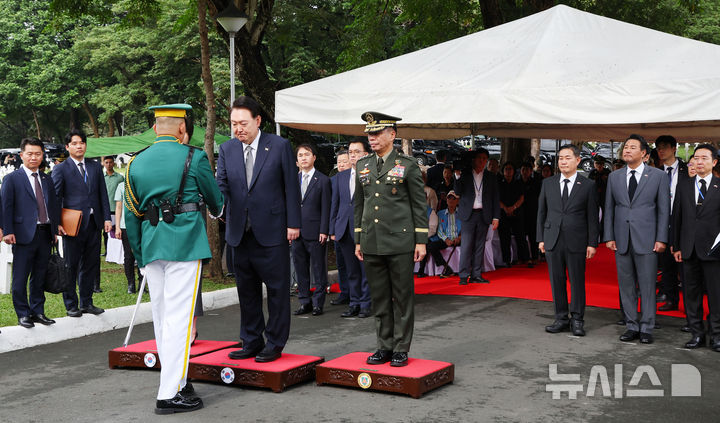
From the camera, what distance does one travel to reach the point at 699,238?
738 cm

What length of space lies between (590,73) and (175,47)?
3046 centimetres

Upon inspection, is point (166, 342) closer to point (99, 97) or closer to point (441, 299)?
point (441, 299)

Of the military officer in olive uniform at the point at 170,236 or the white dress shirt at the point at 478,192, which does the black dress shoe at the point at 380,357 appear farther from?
the white dress shirt at the point at 478,192

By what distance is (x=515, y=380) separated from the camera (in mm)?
6098

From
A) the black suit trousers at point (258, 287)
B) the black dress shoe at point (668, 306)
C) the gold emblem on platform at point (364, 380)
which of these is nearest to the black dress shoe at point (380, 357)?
the gold emblem on platform at point (364, 380)

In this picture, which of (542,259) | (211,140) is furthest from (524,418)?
(542,259)

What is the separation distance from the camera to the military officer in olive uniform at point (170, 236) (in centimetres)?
521

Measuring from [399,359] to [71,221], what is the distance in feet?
14.0

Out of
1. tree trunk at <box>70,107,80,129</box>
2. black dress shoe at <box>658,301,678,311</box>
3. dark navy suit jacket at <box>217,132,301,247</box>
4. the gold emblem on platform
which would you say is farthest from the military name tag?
tree trunk at <box>70,107,80,129</box>

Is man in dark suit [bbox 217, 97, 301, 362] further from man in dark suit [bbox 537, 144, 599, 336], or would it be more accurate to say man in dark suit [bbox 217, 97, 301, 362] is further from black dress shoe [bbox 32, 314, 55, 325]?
man in dark suit [bbox 537, 144, 599, 336]

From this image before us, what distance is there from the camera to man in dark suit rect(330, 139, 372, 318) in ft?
29.2

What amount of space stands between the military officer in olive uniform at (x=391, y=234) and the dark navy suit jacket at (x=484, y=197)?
17.2ft

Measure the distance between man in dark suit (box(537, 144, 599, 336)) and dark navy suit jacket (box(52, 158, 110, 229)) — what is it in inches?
196

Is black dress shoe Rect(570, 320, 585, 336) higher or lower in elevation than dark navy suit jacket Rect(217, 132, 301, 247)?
lower
